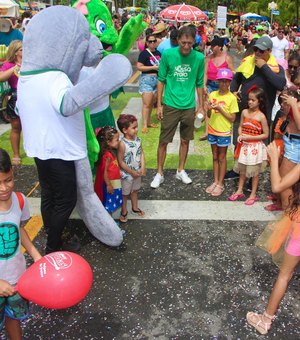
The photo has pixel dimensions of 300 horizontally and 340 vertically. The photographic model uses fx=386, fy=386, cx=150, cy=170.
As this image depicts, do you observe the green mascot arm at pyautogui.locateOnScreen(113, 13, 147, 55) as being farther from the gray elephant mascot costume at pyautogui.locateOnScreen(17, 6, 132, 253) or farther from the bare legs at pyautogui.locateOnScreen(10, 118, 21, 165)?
the bare legs at pyautogui.locateOnScreen(10, 118, 21, 165)

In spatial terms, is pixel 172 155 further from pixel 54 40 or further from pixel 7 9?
pixel 7 9

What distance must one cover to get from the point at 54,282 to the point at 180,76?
10.2 ft

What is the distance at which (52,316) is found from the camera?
104 inches

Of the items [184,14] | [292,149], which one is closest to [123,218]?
[292,149]

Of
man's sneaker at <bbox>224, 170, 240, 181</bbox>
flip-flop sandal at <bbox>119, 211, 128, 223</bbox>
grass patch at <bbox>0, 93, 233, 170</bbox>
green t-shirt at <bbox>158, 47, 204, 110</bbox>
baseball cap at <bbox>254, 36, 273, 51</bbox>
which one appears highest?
A: baseball cap at <bbox>254, 36, 273, 51</bbox>

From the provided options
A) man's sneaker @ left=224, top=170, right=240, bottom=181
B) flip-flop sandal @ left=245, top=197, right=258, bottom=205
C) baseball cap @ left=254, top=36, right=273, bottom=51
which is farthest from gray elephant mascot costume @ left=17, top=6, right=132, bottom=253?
man's sneaker @ left=224, top=170, right=240, bottom=181

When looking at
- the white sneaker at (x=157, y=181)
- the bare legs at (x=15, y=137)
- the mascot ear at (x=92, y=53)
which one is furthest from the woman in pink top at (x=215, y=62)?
the mascot ear at (x=92, y=53)

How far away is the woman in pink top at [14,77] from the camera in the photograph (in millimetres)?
4668

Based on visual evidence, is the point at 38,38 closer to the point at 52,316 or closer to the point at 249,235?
the point at 52,316

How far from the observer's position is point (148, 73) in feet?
22.9

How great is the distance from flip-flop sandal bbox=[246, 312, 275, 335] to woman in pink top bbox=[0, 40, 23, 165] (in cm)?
374

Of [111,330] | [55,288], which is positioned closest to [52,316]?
[111,330]

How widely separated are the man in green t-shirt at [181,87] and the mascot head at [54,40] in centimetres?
170

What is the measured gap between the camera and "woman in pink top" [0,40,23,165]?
467 centimetres
